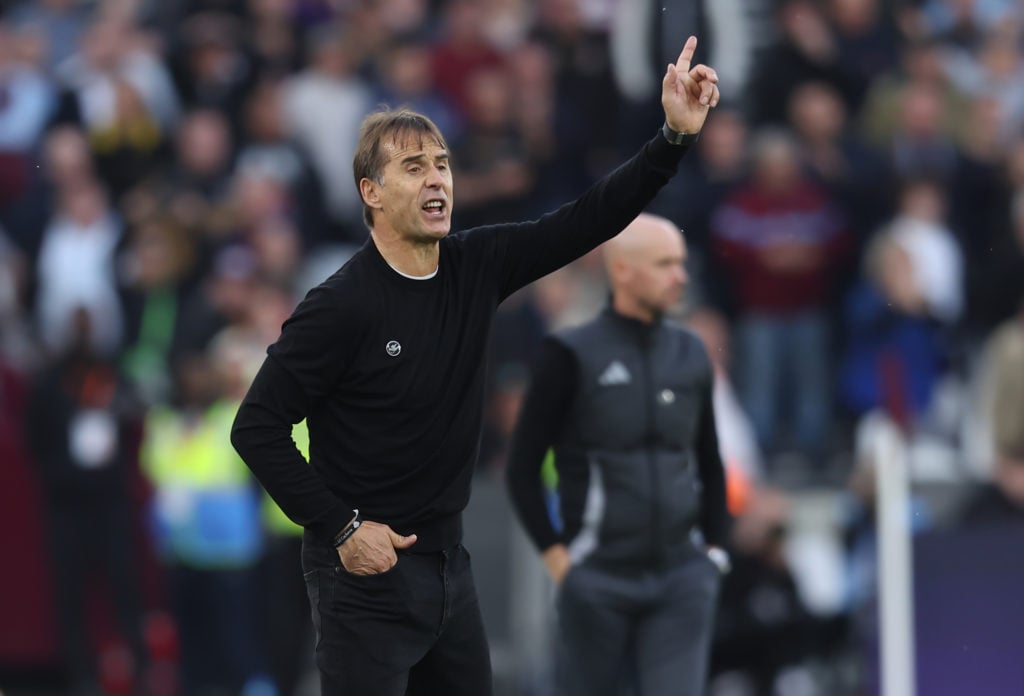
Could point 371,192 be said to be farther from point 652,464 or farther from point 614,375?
point 652,464

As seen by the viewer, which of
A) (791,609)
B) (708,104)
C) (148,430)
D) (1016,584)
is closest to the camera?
(708,104)

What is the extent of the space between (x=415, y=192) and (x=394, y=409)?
631 mm

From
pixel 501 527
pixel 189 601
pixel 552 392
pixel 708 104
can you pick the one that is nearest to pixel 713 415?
pixel 552 392

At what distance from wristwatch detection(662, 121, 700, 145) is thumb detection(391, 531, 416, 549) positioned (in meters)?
1.37

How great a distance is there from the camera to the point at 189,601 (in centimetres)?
1288

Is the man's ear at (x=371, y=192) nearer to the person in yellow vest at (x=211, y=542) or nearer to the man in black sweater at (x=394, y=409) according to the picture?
the man in black sweater at (x=394, y=409)

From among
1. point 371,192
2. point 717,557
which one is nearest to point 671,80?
point 371,192

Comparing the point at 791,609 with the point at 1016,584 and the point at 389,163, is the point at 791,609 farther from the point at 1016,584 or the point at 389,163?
the point at 389,163

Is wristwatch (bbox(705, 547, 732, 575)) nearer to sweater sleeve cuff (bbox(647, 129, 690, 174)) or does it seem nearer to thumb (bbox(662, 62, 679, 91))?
sweater sleeve cuff (bbox(647, 129, 690, 174))

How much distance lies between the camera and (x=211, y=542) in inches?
504

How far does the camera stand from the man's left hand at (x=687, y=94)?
5.71m

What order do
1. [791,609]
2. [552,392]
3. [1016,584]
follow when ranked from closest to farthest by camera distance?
[552,392]
[1016,584]
[791,609]

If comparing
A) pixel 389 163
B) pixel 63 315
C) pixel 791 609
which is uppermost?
pixel 63 315

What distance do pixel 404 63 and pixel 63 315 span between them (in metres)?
3.12
